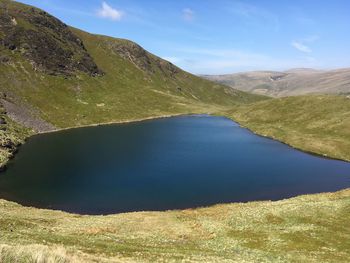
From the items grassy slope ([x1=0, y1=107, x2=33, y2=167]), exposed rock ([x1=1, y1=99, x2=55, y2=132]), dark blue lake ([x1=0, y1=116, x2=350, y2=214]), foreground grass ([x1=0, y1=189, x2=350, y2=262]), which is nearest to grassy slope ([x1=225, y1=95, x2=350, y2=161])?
dark blue lake ([x1=0, y1=116, x2=350, y2=214])

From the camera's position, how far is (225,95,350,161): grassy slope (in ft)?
417

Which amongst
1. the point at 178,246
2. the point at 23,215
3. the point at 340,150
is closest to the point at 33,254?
the point at 178,246

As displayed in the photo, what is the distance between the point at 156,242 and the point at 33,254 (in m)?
28.2

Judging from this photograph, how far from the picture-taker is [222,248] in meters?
44.8

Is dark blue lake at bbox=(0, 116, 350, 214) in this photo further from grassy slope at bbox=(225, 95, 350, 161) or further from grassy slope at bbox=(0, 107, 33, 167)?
grassy slope at bbox=(225, 95, 350, 161)

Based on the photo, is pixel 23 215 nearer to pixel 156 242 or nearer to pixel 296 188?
pixel 156 242

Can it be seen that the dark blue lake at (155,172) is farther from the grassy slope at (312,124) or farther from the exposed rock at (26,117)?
the exposed rock at (26,117)

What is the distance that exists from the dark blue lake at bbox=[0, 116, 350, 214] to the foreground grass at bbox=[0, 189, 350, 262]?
28.3 feet

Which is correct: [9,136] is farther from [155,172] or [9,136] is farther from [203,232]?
[203,232]

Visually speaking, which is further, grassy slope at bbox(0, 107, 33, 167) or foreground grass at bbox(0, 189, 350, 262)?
grassy slope at bbox(0, 107, 33, 167)

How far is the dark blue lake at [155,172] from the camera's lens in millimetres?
72438

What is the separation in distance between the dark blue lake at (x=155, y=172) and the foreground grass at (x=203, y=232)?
340 inches

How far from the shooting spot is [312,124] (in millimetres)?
159000

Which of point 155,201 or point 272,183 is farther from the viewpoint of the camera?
point 272,183
